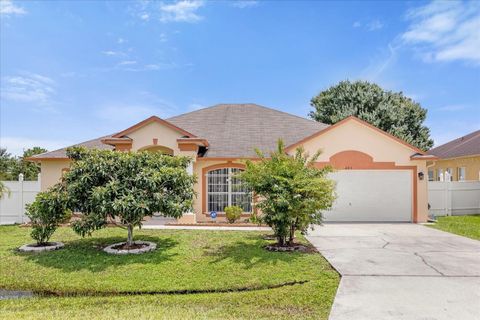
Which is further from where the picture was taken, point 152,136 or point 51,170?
point 51,170

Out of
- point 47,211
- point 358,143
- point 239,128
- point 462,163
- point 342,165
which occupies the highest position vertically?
point 239,128

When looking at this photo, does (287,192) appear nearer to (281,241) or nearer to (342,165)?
(281,241)

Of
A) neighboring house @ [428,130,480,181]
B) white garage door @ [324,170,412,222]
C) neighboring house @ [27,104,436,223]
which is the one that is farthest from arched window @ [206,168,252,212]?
neighboring house @ [428,130,480,181]

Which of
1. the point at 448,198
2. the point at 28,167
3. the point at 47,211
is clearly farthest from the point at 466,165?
the point at 28,167

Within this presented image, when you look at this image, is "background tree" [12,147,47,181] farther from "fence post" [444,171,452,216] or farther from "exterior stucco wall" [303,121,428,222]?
"fence post" [444,171,452,216]

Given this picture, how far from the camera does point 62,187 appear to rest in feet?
32.1

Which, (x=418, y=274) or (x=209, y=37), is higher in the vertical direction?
(x=209, y=37)

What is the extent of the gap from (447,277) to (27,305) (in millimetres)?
8769

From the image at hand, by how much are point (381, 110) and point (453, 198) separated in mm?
13675

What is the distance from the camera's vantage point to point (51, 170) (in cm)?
1677

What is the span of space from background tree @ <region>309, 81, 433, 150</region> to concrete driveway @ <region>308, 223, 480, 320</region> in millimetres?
20549

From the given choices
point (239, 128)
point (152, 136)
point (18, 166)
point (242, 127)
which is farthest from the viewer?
point (18, 166)

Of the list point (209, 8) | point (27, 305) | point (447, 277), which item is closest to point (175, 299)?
point (27, 305)

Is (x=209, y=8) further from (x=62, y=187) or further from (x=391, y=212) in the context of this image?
(x=391, y=212)
